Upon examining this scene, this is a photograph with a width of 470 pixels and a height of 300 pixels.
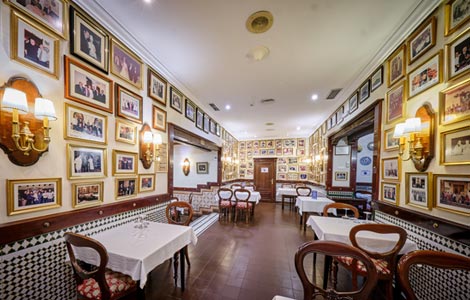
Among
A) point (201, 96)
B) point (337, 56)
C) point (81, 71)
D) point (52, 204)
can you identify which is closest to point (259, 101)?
point (201, 96)

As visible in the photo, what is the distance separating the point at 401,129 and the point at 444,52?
0.78 m

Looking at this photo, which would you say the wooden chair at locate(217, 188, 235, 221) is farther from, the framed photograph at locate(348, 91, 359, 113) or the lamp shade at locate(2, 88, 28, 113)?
the lamp shade at locate(2, 88, 28, 113)

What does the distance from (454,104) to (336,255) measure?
1.81 meters

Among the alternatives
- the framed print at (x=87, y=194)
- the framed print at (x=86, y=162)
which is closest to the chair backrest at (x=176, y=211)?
the framed print at (x=87, y=194)

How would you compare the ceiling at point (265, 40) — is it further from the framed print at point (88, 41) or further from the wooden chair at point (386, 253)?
the wooden chair at point (386, 253)

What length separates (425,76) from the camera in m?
1.78

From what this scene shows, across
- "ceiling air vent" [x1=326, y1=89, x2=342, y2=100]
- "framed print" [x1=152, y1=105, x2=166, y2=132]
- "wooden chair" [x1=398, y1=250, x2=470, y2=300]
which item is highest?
"ceiling air vent" [x1=326, y1=89, x2=342, y2=100]

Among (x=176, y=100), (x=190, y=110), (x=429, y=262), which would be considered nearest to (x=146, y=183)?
(x=176, y=100)

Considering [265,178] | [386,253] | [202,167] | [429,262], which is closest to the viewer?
[429,262]

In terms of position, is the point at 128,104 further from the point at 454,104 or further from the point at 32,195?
the point at 454,104

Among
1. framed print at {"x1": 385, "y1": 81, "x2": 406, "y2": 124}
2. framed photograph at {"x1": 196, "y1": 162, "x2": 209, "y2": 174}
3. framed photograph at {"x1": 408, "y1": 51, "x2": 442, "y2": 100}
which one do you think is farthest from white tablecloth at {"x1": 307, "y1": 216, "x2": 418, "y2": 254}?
framed photograph at {"x1": 196, "y1": 162, "x2": 209, "y2": 174}

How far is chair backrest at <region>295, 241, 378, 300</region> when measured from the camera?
36.3 inches

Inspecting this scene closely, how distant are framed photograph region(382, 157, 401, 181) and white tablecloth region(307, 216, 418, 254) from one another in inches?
30.1

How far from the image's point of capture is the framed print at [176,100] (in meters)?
3.33
